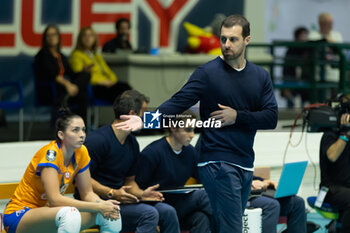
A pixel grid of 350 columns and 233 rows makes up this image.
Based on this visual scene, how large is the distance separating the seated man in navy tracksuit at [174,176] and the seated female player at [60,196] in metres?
0.53

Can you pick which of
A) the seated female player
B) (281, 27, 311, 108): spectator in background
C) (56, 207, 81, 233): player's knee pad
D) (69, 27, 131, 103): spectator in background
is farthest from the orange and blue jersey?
(281, 27, 311, 108): spectator in background

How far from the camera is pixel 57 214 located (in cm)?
418

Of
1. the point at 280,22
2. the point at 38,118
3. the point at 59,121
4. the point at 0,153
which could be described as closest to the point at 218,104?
the point at 59,121

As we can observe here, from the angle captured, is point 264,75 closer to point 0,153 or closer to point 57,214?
point 57,214

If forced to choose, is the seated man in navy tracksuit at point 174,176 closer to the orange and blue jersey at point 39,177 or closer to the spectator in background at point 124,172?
the spectator in background at point 124,172

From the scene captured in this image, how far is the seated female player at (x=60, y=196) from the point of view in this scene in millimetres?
4188

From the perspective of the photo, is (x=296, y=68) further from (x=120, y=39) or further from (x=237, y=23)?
(x=237, y=23)

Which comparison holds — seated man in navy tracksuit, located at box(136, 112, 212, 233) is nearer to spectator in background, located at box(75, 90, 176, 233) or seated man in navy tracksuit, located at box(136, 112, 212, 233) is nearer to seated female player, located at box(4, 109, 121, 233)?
spectator in background, located at box(75, 90, 176, 233)

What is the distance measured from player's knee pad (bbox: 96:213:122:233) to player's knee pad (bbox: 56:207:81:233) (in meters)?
0.23

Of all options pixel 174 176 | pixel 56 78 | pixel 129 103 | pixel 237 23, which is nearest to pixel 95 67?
pixel 56 78

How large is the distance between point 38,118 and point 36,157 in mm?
4096

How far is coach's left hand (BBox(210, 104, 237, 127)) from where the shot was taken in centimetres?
370

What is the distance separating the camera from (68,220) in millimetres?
4148

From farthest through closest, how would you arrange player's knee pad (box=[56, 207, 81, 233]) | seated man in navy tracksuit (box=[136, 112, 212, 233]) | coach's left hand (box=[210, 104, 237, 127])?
seated man in navy tracksuit (box=[136, 112, 212, 233]), player's knee pad (box=[56, 207, 81, 233]), coach's left hand (box=[210, 104, 237, 127])
